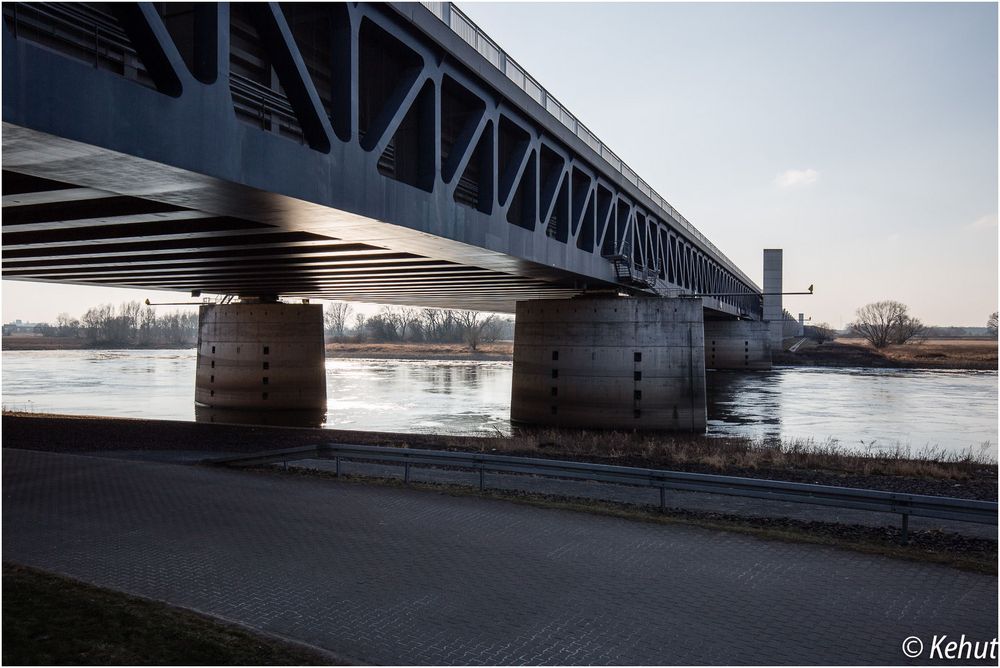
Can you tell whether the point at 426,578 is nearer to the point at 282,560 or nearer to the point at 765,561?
the point at 282,560

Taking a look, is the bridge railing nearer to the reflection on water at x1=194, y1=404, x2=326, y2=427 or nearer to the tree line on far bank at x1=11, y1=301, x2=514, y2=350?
the reflection on water at x1=194, y1=404, x2=326, y2=427

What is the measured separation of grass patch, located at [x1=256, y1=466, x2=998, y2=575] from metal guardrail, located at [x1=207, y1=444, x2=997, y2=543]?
36 centimetres

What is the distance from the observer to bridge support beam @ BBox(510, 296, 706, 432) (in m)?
28.4

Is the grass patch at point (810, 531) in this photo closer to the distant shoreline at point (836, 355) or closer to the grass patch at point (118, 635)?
the grass patch at point (118, 635)

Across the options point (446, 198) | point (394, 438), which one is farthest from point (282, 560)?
point (394, 438)

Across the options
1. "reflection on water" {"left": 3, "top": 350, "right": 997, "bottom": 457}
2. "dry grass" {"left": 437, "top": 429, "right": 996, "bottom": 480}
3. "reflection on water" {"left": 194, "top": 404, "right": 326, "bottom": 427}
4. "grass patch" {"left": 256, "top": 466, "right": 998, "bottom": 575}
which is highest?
"grass patch" {"left": 256, "top": 466, "right": 998, "bottom": 575}

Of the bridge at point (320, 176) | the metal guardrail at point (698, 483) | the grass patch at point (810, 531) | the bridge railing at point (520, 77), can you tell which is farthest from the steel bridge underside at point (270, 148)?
the grass patch at point (810, 531)

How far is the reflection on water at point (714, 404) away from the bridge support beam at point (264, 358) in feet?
3.65

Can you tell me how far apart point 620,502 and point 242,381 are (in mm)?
29532

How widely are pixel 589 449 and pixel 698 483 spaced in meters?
9.16

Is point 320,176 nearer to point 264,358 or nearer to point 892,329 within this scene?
point 264,358

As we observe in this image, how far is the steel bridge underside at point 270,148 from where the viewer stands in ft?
25.9

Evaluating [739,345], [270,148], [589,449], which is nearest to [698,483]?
[270,148]

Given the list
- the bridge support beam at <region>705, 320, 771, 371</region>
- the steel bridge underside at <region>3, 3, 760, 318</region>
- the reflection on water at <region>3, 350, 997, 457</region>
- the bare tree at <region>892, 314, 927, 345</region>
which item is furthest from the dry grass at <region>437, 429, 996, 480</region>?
the bare tree at <region>892, 314, 927, 345</region>
